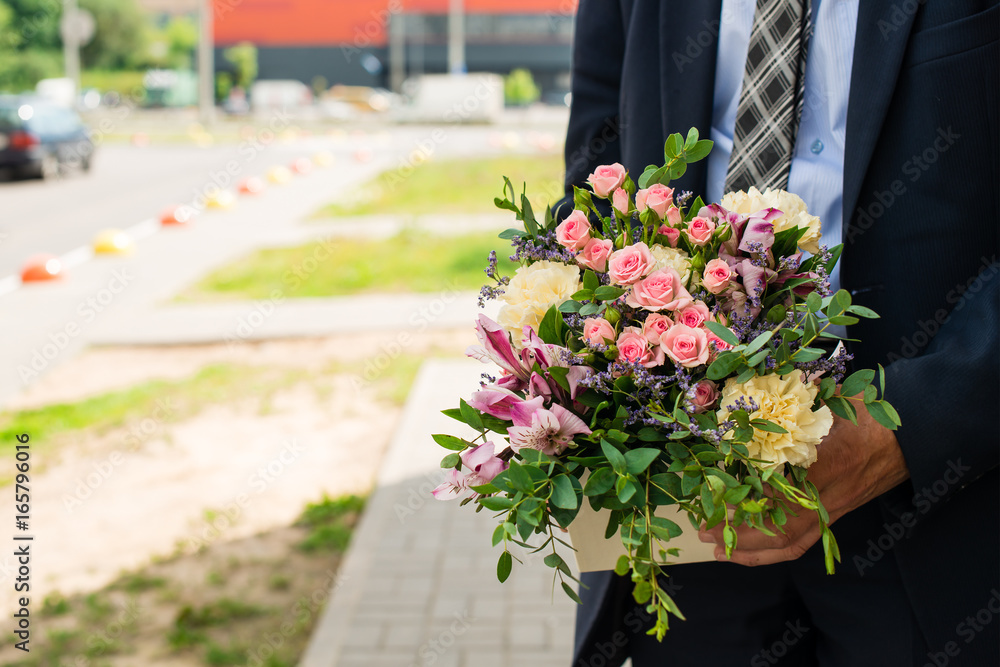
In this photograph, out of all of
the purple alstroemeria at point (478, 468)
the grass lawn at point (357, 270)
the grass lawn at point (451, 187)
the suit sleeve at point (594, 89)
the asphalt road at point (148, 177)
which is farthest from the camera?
the grass lawn at point (451, 187)

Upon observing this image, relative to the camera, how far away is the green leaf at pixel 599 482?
1.17 meters

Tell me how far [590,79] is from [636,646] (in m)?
1.15

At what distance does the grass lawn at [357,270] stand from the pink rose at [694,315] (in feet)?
23.1

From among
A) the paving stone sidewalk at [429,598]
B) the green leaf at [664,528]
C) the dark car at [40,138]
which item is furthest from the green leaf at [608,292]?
the dark car at [40,138]

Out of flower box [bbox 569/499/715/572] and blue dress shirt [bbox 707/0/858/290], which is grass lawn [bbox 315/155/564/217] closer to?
blue dress shirt [bbox 707/0/858/290]

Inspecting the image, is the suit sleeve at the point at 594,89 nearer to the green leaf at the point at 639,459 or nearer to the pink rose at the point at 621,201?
the pink rose at the point at 621,201

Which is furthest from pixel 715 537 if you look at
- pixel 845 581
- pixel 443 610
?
pixel 443 610

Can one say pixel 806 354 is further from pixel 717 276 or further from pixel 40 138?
pixel 40 138

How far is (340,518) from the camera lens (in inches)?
175

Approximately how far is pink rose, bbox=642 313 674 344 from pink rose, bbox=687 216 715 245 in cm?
13

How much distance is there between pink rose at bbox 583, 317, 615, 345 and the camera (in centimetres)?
121

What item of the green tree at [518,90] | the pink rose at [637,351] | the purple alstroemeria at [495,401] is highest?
the pink rose at [637,351]

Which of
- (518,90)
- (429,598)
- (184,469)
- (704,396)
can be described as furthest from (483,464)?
(518,90)

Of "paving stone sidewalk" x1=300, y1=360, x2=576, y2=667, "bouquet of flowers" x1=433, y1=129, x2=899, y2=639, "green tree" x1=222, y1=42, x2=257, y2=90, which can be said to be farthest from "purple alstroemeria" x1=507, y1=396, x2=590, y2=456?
"green tree" x1=222, y1=42, x2=257, y2=90
